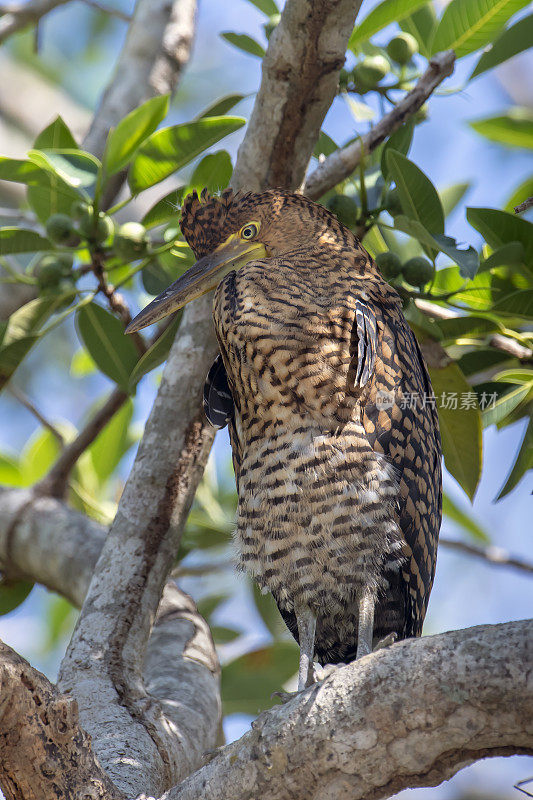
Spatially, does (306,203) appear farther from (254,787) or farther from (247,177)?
(254,787)

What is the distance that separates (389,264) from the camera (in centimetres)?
285

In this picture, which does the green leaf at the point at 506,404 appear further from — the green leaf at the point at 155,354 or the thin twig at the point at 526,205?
the green leaf at the point at 155,354

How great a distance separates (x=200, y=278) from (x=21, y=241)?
2.38 ft

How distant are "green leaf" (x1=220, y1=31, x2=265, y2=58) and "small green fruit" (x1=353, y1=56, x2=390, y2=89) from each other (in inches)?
17.1

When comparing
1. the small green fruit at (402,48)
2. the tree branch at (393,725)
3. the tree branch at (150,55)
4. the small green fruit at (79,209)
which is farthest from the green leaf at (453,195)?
the tree branch at (393,725)

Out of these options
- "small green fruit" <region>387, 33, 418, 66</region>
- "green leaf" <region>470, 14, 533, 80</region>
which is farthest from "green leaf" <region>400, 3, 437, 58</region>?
"green leaf" <region>470, 14, 533, 80</region>

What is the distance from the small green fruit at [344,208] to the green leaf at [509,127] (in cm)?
114

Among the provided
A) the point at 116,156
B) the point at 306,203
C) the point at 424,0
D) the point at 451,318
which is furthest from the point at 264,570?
the point at 424,0

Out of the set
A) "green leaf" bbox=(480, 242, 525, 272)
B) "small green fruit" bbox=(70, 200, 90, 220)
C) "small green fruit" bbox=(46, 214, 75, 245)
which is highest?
"green leaf" bbox=(480, 242, 525, 272)

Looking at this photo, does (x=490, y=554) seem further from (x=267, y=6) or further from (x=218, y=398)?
(x=267, y=6)

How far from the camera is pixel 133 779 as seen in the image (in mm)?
2090

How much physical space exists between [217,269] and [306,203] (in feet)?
1.29

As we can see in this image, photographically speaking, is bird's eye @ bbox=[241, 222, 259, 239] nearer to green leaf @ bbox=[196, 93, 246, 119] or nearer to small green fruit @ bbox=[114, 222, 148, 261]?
small green fruit @ bbox=[114, 222, 148, 261]

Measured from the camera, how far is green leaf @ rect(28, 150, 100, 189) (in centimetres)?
279
